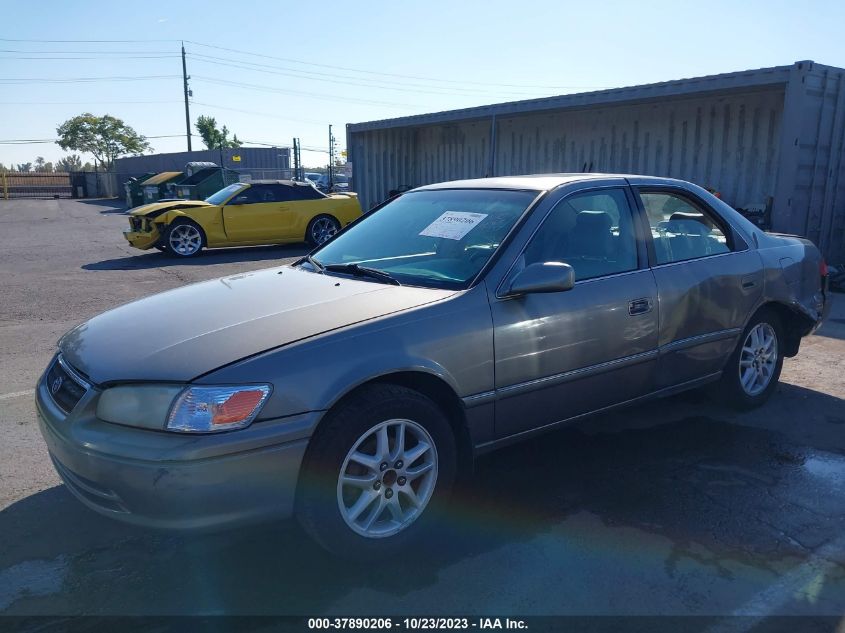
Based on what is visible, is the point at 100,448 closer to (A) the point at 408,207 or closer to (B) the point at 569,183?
(A) the point at 408,207

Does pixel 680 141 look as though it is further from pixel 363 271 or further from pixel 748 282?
pixel 363 271

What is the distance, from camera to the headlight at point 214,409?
2.47 m

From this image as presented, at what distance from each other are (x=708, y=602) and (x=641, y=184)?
8.01 feet

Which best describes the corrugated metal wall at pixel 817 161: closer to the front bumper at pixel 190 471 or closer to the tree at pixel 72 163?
the front bumper at pixel 190 471

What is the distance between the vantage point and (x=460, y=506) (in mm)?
3389

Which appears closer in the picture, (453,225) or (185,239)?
(453,225)

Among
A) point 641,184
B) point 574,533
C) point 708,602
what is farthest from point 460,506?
point 641,184

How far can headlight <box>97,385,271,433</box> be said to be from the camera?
2479mm

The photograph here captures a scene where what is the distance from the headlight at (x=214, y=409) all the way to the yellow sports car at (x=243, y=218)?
36.9ft

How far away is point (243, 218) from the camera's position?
1377cm

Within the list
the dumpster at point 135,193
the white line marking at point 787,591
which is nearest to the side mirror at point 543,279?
the white line marking at point 787,591

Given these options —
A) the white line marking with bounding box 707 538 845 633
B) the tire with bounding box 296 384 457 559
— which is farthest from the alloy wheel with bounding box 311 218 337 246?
the white line marking with bounding box 707 538 845 633

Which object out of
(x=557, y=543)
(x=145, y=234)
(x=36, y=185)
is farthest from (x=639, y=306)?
(x=36, y=185)

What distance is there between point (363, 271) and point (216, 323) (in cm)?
89
